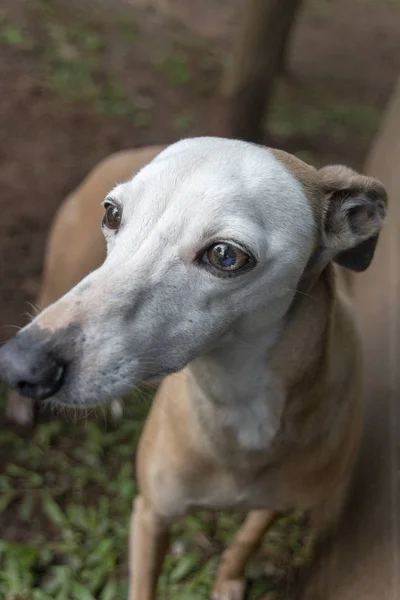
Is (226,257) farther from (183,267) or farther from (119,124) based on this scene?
(119,124)

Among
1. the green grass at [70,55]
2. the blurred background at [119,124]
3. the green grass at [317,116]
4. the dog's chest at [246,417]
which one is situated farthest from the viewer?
the green grass at [317,116]

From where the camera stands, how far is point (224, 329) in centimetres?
186

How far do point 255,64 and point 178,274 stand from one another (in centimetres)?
358

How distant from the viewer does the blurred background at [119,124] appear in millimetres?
3295

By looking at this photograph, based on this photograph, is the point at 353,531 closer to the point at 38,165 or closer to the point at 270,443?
the point at 270,443

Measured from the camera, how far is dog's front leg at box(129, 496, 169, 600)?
8.65ft

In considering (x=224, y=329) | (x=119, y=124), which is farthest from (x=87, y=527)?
(x=119, y=124)

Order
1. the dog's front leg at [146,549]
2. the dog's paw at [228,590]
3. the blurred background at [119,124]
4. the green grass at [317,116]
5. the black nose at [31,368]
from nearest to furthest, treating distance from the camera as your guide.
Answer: the black nose at [31,368]
the dog's front leg at [146,549]
the dog's paw at [228,590]
the blurred background at [119,124]
the green grass at [317,116]

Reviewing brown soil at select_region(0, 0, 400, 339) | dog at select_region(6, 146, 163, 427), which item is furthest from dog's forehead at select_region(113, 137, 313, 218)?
brown soil at select_region(0, 0, 400, 339)

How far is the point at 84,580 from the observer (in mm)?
3162

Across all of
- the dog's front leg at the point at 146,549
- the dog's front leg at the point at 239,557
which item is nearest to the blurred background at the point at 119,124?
the dog's front leg at the point at 239,557

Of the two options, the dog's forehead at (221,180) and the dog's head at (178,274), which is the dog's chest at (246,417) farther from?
the dog's forehead at (221,180)

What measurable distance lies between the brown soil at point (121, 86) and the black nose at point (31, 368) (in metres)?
2.41

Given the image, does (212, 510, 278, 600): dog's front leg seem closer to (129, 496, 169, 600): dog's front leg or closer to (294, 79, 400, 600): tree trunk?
(294, 79, 400, 600): tree trunk
